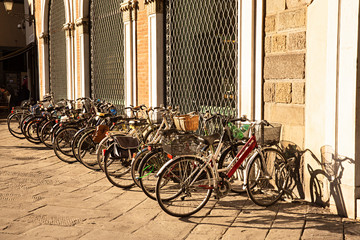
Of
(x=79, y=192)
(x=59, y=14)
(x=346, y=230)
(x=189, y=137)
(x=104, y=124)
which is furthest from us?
(x=59, y=14)

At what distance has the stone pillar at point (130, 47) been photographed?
8.94 m

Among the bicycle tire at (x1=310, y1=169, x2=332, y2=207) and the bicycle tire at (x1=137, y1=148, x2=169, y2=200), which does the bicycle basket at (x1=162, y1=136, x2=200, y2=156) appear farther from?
the bicycle tire at (x1=310, y1=169, x2=332, y2=207)

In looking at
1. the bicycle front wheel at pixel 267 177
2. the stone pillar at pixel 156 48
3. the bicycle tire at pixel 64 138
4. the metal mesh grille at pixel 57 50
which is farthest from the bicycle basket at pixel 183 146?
the metal mesh grille at pixel 57 50

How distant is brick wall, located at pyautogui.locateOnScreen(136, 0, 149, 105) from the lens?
8648 mm

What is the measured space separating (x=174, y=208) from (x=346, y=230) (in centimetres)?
183

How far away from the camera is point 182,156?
455 centimetres

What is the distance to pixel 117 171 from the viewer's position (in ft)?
21.8

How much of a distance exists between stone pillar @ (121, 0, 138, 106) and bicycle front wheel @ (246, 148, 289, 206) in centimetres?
452

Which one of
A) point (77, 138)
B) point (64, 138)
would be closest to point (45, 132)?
point (64, 138)

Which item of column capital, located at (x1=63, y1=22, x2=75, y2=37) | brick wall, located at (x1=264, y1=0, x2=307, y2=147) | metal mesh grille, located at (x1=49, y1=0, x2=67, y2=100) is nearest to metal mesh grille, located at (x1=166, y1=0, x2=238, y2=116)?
brick wall, located at (x1=264, y1=0, x2=307, y2=147)

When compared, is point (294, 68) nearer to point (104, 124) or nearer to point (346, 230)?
point (346, 230)

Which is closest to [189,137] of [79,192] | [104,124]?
[79,192]

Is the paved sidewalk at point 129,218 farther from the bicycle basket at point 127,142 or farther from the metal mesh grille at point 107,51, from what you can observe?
the metal mesh grille at point 107,51

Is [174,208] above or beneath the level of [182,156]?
beneath
